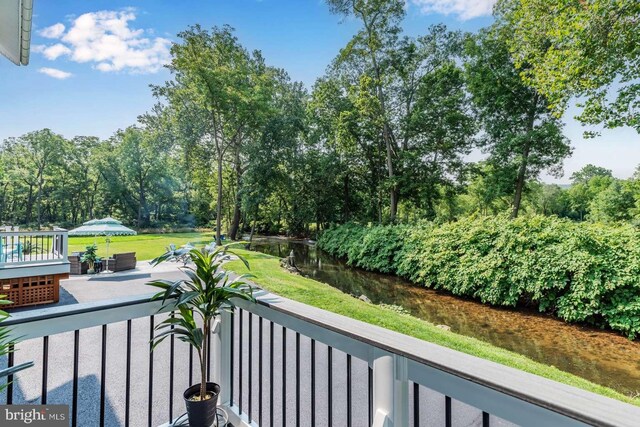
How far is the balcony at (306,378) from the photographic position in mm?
596

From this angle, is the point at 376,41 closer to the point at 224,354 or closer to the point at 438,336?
the point at 438,336

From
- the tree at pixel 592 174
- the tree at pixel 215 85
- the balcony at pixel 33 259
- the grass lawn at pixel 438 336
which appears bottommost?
the grass lawn at pixel 438 336

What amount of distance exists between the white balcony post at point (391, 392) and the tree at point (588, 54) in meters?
5.40

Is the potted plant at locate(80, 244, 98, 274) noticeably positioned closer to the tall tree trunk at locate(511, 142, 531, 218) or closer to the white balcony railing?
the white balcony railing

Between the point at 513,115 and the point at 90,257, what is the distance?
42.4 ft

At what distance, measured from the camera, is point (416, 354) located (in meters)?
0.74

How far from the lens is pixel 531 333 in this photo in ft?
14.8

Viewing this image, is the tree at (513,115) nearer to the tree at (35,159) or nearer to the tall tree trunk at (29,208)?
the tree at (35,159)

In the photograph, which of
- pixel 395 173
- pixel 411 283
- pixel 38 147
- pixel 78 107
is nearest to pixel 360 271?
pixel 411 283

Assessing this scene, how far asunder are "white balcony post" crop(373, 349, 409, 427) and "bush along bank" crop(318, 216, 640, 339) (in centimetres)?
539

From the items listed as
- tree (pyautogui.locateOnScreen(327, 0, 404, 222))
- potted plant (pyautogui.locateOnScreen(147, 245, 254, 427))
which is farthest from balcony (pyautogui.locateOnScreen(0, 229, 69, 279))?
tree (pyautogui.locateOnScreen(327, 0, 404, 222))

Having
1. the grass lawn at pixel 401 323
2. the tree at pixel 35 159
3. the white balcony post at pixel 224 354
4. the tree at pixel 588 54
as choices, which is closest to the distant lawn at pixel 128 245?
the grass lawn at pixel 401 323

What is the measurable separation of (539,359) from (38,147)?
14.3 m

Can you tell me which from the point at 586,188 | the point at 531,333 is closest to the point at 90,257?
the point at 531,333
